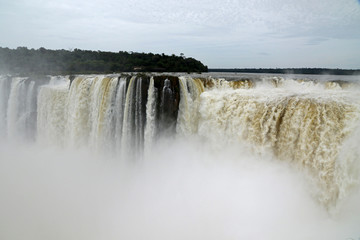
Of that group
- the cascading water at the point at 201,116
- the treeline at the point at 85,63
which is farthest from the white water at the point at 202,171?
the treeline at the point at 85,63

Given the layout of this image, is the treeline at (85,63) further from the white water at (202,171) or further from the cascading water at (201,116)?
the white water at (202,171)

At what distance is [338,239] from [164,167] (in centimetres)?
584

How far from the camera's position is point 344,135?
603cm

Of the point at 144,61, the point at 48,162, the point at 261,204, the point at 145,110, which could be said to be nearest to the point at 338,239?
the point at 261,204

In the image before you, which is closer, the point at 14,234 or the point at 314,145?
the point at 314,145

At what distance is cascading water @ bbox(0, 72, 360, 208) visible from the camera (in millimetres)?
6250

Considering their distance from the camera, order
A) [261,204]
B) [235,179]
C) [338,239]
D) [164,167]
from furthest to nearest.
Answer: [164,167], [235,179], [261,204], [338,239]

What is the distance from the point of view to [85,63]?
2958cm

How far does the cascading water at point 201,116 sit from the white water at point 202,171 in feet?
0.11

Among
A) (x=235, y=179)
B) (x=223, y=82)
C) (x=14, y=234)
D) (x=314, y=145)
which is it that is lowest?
(x=14, y=234)

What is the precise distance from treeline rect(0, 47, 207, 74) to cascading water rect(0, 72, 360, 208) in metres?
14.3

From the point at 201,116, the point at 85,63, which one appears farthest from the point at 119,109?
the point at 85,63

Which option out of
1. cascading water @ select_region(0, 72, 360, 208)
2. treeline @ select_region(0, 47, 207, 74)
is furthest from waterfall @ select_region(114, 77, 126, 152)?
treeline @ select_region(0, 47, 207, 74)

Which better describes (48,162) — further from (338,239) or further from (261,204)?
(338,239)
